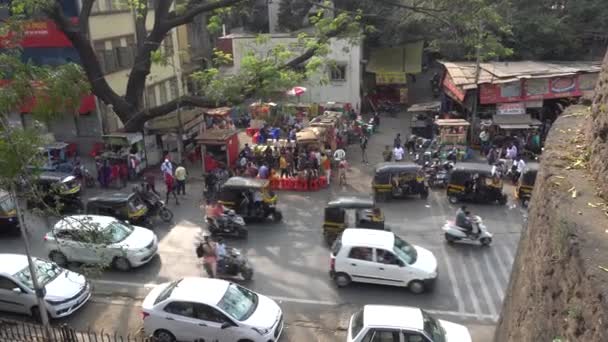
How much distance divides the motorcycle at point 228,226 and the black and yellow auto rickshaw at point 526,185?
376 inches

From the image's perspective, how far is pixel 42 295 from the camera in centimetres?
1092

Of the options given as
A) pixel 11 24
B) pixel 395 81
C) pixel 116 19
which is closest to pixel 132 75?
pixel 116 19

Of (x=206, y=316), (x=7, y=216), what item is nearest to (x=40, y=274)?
(x=206, y=316)

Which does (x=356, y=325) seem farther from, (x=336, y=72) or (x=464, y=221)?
(x=336, y=72)

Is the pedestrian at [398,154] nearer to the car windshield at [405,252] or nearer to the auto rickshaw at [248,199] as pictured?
the auto rickshaw at [248,199]

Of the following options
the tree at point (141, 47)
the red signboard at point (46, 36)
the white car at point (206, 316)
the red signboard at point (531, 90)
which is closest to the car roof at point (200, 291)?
the white car at point (206, 316)

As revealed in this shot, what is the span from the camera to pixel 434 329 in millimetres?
10461

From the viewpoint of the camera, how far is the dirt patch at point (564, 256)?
14.5 feet

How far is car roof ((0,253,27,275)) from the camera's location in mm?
12531

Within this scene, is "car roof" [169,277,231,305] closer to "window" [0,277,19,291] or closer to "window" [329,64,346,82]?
"window" [0,277,19,291]

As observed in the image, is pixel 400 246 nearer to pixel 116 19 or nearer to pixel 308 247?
pixel 308 247

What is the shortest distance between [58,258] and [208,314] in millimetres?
6178

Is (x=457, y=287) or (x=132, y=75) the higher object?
(x=132, y=75)

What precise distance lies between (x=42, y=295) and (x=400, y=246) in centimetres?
819
